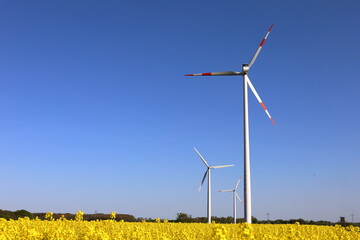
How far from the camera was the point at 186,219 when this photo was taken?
75.0 metres

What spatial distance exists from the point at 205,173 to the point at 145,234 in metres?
44.7

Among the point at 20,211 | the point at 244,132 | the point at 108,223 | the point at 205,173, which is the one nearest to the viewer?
the point at 108,223

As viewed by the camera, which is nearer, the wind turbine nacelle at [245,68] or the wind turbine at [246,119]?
the wind turbine at [246,119]

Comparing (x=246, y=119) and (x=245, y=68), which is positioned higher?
(x=245, y=68)

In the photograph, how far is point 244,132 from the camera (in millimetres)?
29672

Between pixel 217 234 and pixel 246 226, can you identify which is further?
pixel 246 226

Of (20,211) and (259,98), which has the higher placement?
(259,98)

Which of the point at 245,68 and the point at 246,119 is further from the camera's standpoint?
the point at 245,68

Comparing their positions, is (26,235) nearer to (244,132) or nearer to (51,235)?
(51,235)

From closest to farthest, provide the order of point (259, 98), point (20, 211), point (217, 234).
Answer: point (217, 234) → point (259, 98) → point (20, 211)

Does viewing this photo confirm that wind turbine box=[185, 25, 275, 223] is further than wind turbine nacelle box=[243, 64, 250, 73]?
No

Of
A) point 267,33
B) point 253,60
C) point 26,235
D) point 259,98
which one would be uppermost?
point 267,33

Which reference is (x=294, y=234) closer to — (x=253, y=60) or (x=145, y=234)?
(x=145, y=234)

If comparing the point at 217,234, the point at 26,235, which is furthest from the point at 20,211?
the point at 217,234
